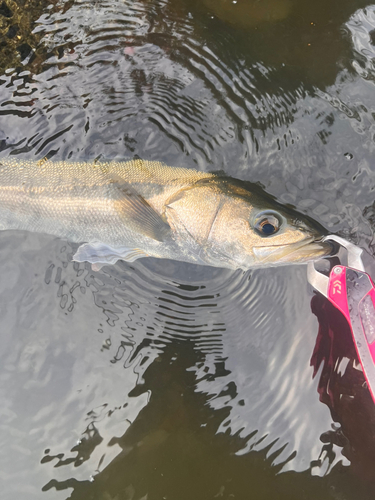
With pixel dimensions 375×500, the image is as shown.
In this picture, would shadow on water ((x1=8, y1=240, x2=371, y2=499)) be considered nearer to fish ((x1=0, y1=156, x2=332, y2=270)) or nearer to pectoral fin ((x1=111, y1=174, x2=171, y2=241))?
fish ((x1=0, y1=156, x2=332, y2=270))

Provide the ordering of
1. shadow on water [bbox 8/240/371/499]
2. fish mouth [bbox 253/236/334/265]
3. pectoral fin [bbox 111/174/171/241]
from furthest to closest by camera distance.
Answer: shadow on water [bbox 8/240/371/499] → pectoral fin [bbox 111/174/171/241] → fish mouth [bbox 253/236/334/265]

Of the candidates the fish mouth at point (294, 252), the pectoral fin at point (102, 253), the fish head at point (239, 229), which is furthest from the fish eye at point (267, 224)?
the pectoral fin at point (102, 253)

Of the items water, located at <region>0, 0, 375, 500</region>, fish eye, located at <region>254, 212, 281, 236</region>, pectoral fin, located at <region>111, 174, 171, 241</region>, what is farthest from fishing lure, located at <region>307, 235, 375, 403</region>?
pectoral fin, located at <region>111, 174, 171, 241</region>

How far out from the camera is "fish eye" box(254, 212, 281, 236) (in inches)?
105

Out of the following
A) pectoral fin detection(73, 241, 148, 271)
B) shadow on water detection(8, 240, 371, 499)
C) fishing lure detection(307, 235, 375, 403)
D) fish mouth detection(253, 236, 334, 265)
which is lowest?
shadow on water detection(8, 240, 371, 499)

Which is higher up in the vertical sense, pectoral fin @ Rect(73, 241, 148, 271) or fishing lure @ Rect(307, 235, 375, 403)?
fishing lure @ Rect(307, 235, 375, 403)

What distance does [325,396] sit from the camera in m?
3.45

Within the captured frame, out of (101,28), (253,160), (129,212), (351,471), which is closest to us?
(129,212)

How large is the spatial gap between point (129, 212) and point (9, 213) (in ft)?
3.77

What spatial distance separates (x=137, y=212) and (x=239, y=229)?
910 millimetres

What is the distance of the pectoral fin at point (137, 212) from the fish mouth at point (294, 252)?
866 millimetres

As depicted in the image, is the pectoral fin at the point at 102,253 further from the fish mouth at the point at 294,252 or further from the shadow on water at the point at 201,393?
the fish mouth at the point at 294,252

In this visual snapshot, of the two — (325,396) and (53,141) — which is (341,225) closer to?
(325,396)

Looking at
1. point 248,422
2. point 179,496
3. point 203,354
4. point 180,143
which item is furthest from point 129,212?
point 179,496
